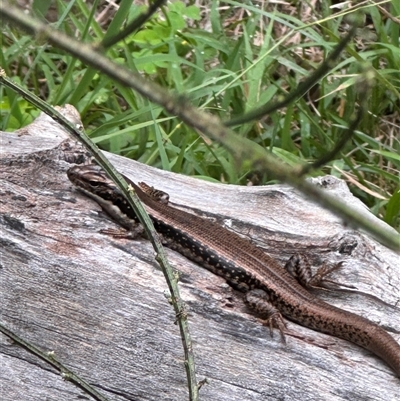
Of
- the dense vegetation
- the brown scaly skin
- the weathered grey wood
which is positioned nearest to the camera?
the weathered grey wood

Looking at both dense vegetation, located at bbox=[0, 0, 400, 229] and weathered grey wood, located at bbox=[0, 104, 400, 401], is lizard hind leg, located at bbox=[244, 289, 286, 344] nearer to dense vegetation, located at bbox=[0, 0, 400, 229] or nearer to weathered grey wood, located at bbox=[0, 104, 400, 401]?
weathered grey wood, located at bbox=[0, 104, 400, 401]

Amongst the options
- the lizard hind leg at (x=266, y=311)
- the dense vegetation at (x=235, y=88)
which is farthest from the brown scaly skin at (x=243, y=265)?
the dense vegetation at (x=235, y=88)

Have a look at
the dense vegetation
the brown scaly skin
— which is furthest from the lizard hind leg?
the dense vegetation

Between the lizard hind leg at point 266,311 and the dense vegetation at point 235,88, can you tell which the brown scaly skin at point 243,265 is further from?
the dense vegetation at point 235,88

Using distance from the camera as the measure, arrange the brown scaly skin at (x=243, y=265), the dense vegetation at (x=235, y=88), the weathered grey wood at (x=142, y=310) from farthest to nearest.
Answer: the dense vegetation at (x=235, y=88) < the brown scaly skin at (x=243, y=265) < the weathered grey wood at (x=142, y=310)

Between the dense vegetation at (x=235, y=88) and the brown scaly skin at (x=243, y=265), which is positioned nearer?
the brown scaly skin at (x=243, y=265)

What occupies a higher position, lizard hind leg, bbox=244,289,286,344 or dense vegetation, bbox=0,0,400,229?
dense vegetation, bbox=0,0,400,229

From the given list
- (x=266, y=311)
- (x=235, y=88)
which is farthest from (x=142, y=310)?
(x=235, y=88)

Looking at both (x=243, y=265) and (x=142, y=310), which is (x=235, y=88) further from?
(x=142, y=310)

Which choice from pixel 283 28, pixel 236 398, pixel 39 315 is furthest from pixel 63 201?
pixel 283 28
